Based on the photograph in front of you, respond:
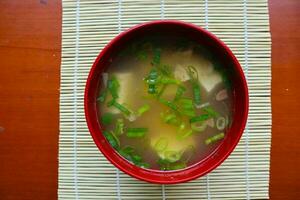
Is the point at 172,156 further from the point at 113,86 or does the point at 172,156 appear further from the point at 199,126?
the point at 113,86

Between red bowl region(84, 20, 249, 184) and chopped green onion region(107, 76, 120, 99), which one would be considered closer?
red bowl region(84, 20, 249, 184)

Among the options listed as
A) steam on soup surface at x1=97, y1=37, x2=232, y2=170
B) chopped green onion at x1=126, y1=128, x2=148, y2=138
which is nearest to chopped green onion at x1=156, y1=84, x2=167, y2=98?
steam on soup surface at x1=97, y1=37, x2=232, y2=170

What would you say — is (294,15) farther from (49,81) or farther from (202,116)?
(49,81)

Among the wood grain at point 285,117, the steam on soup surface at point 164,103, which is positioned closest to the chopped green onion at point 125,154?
the steam on soup surface at point 164,103

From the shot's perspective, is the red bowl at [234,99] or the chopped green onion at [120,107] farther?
the chopped green onion at [120,107]

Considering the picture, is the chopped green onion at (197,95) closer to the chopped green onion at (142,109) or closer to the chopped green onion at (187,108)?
the chopped green onion at (187,108)

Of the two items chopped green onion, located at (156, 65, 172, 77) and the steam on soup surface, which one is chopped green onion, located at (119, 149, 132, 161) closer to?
A: the steam on soup surface

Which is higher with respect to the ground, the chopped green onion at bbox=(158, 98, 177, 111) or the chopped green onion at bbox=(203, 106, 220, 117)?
the chopped green onion at bbox=(158, 98, 177, 111)
